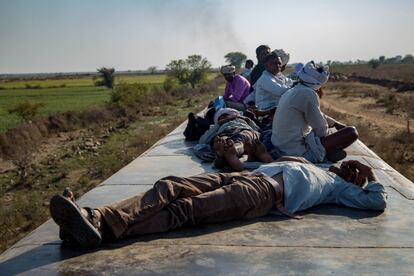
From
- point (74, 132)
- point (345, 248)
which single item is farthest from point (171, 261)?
point (74, 132)

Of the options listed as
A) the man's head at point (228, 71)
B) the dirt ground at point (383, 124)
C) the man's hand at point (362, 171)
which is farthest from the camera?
the dirt ground at point (383, 124)

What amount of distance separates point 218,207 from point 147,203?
53cm

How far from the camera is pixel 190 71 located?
50438 millimetres

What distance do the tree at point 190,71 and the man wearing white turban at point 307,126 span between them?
44555 mm

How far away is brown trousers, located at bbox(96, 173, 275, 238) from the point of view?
315 centimetres

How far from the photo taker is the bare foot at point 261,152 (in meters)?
5.17

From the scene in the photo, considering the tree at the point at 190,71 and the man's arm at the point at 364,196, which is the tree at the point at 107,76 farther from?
the man's arm at the point at 364,196

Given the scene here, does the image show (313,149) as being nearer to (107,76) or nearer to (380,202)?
(380,202)

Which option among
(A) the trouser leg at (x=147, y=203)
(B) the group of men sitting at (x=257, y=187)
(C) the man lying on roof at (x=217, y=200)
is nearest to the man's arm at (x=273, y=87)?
(B) the group of men sitting at (x=257, y=187)

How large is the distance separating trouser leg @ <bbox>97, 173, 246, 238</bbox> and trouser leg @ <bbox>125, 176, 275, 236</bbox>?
64 mm

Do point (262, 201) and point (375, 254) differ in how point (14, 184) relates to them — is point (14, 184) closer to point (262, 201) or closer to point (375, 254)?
point (262, 201)

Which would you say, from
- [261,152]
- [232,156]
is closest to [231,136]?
[261,152]

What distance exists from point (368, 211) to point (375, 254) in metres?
0.92

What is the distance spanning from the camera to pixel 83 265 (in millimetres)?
2846
